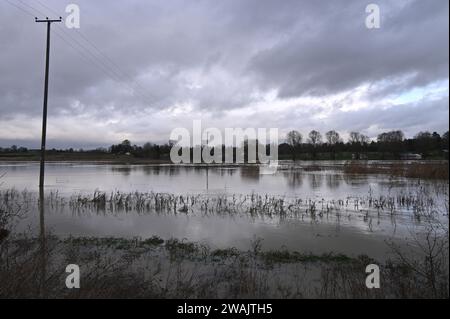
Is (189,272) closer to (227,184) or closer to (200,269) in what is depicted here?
(200,269)

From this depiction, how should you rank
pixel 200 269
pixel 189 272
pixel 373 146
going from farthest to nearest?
pixel 373 146
pixel 200 269
pixel 189 272

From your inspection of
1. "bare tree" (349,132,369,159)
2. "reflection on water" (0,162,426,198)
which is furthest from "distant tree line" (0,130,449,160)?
"reflection on water" (0,162,426,198)

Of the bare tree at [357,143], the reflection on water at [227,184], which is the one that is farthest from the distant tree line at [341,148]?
the reflection on water at [227,184]

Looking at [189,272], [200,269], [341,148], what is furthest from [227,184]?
[341,148]

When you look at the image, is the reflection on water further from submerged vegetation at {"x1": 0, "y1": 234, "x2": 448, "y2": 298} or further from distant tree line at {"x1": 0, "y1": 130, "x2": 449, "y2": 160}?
distant tree line at {"x1": 0, "y1": 130, "x2": 449, "y2": 160}

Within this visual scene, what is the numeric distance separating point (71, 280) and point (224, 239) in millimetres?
4639

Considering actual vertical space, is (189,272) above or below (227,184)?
below

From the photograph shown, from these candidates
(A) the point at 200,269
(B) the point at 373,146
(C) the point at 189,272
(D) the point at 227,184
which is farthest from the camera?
(B) the point at 373,146

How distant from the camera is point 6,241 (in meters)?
7.82

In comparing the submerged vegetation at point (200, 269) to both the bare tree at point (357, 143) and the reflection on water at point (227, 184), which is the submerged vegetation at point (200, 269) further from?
the bare tree at point (357, 143)

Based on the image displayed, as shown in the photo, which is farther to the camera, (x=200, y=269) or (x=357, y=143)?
(x=357, y=143)

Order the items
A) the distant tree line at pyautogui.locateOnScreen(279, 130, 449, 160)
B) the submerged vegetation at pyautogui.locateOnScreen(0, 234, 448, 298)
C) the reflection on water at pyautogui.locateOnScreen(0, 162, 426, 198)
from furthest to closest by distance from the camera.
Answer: the distant tree line at pyautogui.locateOnScreen(279, 130, 449, 160) < the reflection on water at pyautogui.locateOnScreen(0, 162, 426, 198) < the submerged vegetation at pyautogui.locateOnScreen(0, 234, 448, 298)
